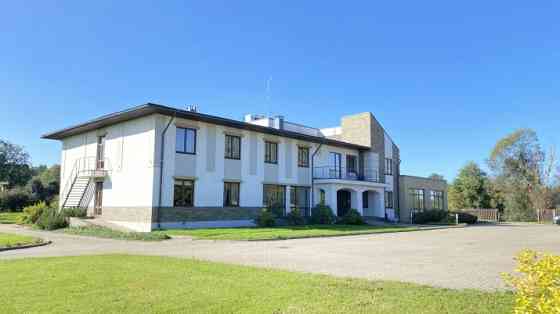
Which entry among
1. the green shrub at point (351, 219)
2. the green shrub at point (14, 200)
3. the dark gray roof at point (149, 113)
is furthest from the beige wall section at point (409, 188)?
the green shrub at point (14, 200)

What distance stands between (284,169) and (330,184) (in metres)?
4.16

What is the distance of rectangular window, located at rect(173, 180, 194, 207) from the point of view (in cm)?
2248

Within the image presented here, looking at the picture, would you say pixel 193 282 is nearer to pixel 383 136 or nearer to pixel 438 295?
pixel 438 295

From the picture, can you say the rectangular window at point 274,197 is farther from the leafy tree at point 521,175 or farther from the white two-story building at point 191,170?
the leafy tree at point 521,175

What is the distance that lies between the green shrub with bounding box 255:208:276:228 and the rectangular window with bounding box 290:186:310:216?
4088mm

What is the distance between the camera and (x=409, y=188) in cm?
3981

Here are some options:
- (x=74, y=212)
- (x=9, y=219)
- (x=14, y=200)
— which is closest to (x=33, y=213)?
(x=74, y=212)

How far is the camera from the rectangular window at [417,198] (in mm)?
40125

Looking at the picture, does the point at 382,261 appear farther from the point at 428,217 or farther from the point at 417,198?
the point at 417,198

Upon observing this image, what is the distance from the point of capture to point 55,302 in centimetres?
579

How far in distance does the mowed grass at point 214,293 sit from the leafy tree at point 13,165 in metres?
61.1

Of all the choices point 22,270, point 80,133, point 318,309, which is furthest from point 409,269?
point 80,133

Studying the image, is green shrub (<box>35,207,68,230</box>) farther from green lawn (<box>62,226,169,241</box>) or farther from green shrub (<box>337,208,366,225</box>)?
green shrub (<box>337,208,366,225</box>)

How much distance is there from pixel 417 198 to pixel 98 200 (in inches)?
1172
